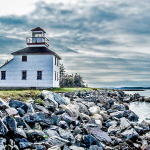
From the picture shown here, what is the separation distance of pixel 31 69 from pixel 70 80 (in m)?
29.5

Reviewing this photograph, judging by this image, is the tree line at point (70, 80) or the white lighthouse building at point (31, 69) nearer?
the white lighthouse building at point (31, 69)

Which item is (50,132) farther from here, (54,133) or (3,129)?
(3,129)

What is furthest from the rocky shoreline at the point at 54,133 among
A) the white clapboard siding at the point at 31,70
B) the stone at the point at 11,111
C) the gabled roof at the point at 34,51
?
the gabled roof at the point at 34,51

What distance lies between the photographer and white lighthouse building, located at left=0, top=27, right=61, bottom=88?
33.1 m

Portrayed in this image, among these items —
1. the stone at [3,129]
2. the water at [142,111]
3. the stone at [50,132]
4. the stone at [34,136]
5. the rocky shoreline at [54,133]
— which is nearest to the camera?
the stone at [3,129]

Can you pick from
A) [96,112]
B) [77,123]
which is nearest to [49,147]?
[77,123]

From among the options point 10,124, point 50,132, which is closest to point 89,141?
point 50,132

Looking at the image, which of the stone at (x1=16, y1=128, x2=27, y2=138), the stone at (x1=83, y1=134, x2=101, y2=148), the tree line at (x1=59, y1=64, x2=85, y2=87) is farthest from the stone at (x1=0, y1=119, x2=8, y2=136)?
the tree line at (x1=59, y1=64, x2=85, y2=87)

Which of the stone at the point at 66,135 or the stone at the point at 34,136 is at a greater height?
the stone at the point at 34,136

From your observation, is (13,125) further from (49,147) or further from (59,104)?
(59,104)

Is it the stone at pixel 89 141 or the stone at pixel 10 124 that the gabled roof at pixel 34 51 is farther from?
the stone at pixel 10 124

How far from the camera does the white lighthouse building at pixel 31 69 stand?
33.1 m

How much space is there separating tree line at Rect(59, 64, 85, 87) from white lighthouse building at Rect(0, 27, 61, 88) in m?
25.6

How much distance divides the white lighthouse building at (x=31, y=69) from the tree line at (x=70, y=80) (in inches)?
1007
